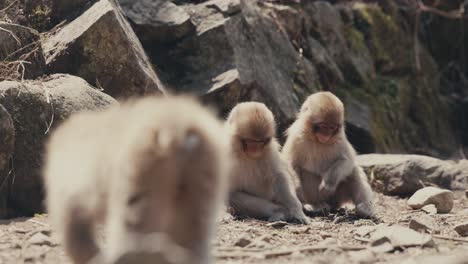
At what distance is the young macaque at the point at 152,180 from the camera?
2.88 meters

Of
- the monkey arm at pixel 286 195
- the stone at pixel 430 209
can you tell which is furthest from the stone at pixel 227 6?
the stone at pixel 430 209

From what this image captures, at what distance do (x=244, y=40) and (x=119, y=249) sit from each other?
20.6ft

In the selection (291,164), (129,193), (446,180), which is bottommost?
(446,180)

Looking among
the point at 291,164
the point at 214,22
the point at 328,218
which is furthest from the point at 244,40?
the point at 328,218

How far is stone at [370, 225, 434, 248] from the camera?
4793mm

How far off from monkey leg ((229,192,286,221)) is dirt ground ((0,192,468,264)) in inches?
12.4

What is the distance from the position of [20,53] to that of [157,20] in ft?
7.30

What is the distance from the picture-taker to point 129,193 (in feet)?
9.39

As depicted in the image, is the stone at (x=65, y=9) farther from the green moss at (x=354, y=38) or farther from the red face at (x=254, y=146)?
the green moss at (x=354, y=38)

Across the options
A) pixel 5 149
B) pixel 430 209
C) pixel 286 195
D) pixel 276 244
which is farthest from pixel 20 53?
pixel 430 209

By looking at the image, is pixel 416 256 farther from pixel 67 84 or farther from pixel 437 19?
pixel 437 19

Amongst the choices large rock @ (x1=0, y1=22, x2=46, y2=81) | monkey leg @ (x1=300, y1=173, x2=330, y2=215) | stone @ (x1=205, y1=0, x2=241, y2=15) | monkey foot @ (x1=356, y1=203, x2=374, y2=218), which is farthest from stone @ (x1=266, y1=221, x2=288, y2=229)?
stone @ (x1=205, y1=0, x2=241, y2=15)

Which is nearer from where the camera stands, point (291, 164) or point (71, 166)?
point (71, 166)

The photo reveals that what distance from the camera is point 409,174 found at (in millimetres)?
8609
